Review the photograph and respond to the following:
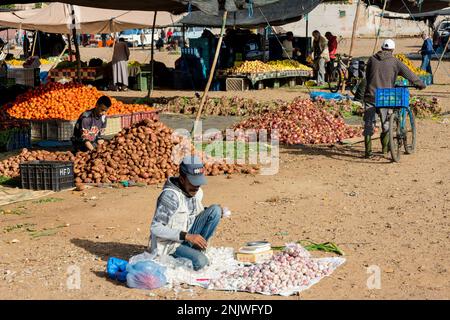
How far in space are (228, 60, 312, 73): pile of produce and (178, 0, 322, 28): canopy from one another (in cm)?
149

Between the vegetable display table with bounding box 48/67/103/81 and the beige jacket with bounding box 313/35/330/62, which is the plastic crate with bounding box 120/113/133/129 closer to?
the vegetable display table with bounding box 48/67/103/81

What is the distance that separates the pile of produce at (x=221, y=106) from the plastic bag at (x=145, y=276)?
11160 mm

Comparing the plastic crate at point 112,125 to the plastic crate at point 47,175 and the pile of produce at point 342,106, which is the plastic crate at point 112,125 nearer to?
the plastic crate at point 47,175

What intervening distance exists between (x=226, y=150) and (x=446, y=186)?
360 centimetres

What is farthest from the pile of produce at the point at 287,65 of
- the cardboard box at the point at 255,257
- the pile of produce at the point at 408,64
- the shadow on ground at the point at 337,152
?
the cardboard box at the point at 255,257

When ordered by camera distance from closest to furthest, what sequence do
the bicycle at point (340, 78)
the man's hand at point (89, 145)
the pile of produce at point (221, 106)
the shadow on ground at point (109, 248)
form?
1. the shadow on ground at point (109, 248)
2. the man's hand at point (89, 145)
3. the pile of produce at point (221, 106)
4. the bicycle at point (340, 78)

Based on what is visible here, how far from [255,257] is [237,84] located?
57.5 feet

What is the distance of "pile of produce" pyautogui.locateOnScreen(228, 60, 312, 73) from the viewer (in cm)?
2375

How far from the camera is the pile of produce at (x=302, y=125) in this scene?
13.4 metres

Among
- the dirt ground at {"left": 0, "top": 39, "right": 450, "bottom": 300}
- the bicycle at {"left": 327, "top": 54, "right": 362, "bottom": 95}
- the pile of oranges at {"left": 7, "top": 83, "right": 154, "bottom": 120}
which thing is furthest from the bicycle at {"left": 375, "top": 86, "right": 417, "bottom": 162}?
the bicycle at {"left": 327, "top": 54, "right": 362, "bottom": 95}

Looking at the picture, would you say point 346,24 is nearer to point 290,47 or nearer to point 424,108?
point 290,47

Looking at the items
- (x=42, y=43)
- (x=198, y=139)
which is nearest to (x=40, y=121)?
(x=198, y=139)

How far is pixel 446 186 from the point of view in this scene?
32.0 feet

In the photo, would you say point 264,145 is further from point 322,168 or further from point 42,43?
point 42,43
